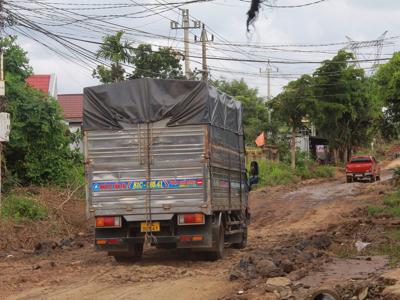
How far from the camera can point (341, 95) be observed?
48.7m

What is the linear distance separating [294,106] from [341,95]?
15.2 feet

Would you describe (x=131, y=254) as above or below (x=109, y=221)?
below

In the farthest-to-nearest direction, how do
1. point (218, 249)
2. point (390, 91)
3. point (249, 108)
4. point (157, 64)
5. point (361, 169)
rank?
point (249, 108), point (157, 64), point (361, 169), point (390, 91), point (218, 249)

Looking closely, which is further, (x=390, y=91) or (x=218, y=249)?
(x=390, y=91)

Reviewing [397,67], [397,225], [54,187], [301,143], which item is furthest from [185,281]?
[301,143]

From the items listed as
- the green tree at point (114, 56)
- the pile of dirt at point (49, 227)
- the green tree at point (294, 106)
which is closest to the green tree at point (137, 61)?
the green tree at point (114, 56)

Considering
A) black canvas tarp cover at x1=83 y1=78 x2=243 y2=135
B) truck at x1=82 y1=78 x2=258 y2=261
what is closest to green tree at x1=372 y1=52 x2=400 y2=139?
black canvas tarp cover at x1=83 y1=78 x2=243 y2=135

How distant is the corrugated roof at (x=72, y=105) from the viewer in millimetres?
43737

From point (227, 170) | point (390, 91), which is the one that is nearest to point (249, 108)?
point (390, 91)

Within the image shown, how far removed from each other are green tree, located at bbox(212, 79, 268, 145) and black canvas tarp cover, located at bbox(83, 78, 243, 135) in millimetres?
38270

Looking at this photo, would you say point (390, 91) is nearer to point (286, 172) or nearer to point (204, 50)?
point (204, 50)

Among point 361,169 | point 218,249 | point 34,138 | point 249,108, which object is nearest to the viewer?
point 218,249

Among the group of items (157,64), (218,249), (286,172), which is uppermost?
(157,64)

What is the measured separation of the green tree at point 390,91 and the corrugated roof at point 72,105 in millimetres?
23121
